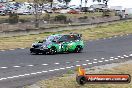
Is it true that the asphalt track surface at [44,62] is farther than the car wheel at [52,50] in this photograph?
No

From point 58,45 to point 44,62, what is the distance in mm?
5841

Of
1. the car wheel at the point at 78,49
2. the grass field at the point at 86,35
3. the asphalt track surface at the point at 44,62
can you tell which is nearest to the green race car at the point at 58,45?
the car wheel at the point at 78,49

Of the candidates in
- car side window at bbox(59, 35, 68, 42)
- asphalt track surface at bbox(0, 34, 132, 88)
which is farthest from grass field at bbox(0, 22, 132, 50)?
car side window at bbox(59, 35, 68, 42)

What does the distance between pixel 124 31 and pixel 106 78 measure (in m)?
44.2

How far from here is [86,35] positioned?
50.1 m

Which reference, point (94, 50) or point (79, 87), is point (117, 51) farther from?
point (79, 87)

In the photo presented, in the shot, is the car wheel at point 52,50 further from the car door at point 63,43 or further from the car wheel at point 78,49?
the car wheel at point 78,49

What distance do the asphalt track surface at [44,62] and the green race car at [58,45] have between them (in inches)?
23.0

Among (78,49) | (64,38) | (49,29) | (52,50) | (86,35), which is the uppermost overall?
(64,38)

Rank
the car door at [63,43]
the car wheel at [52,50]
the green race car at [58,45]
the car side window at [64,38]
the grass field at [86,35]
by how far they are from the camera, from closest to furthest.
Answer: the green race car at [58,45] → the car wheel at [52,50] → the car door at [63,43] → the car side window at [64,38] → the grass field at [86,35]

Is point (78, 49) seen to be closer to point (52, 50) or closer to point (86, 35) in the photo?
point (52, 50)

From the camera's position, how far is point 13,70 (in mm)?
22453

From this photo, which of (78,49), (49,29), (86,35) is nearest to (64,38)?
(78,49)

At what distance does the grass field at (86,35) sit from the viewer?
3822cm
